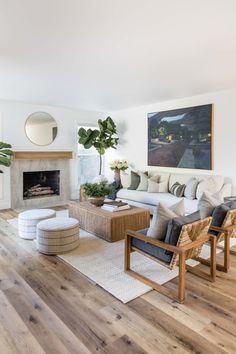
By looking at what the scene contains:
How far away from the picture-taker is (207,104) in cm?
506

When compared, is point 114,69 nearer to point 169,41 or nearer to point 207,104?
point 169,41

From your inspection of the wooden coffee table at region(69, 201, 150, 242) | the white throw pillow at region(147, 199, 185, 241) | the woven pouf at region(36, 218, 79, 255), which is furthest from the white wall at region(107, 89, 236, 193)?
the woven pouf at region(36, 218, 79, 255)

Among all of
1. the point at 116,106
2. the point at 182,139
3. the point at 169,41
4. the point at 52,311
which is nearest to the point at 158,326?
the point at 52,311

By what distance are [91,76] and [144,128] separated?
2739mm

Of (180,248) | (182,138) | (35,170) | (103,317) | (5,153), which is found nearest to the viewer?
(103,317)

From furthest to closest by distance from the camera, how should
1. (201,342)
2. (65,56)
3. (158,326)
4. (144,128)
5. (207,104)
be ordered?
(144,128)
(207,104)
(65,56)
(158,326)
(201,342)

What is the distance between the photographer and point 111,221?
3709 mm

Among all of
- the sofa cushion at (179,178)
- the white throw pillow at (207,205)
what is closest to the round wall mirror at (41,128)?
the sofa cushion at (179,178)

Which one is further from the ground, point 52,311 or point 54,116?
point 54,116

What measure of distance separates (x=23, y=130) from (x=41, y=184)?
4.95 feet

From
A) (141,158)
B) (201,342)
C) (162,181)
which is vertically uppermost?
(141,158)

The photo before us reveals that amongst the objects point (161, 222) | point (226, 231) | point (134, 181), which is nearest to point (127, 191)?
point (134, 181)

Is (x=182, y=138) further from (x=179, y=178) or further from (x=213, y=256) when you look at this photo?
(x=213, y=256)

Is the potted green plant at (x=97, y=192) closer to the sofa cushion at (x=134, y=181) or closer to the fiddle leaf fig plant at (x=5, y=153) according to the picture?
the sofa cushion at (x=134, y=181)
